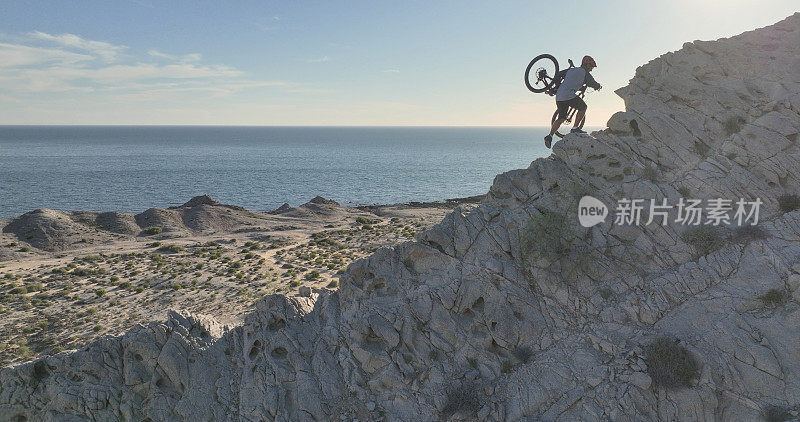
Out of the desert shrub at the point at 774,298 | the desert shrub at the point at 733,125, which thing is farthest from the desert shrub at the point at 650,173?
the desert shrub at the point at 774,298

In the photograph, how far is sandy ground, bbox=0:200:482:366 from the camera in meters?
35.2

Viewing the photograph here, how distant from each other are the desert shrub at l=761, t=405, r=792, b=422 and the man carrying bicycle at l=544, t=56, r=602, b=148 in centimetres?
1389

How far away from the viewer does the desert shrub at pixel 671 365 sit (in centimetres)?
1542

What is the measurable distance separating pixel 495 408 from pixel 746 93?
21.7 m

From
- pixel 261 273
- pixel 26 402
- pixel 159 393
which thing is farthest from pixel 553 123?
pixel 261 273

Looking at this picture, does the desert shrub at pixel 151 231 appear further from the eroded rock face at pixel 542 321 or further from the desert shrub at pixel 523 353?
the desert shrub at pixel 523 353

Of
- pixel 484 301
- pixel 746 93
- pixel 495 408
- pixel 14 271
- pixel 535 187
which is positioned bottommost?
pixel 14 271

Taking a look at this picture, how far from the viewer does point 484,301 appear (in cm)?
1945

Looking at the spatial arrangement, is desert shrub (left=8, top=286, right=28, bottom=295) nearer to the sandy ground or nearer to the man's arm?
the sandy ground

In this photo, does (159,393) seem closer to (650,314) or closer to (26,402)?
(26,402)

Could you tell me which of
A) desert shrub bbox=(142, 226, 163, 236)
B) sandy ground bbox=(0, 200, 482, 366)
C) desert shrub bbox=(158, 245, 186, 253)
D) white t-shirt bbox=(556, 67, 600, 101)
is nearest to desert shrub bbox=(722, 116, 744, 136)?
white t-shirt bbox=(556, 67, 600, 101)

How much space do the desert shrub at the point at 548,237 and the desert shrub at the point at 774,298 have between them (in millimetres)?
7265

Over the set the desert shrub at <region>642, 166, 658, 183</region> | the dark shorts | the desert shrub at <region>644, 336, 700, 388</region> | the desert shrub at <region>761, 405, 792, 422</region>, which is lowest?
the desert shrub at <region>761, 405, 792, 422</region>

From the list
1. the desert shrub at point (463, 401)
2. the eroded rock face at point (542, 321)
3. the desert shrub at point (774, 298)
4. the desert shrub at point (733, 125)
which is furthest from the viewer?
the desert shrub at point (733, 125)
